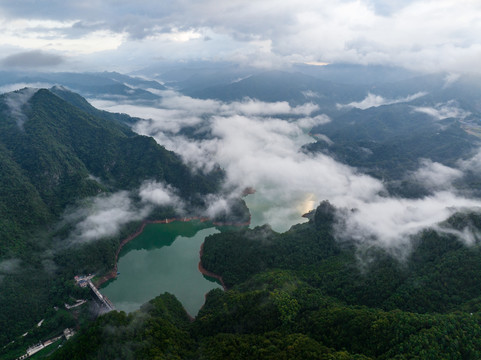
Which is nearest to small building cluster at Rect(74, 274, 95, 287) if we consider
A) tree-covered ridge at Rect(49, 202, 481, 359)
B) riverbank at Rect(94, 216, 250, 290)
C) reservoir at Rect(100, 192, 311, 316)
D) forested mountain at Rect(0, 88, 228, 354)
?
forested mountain at Rect(0, 88, 228, 354)

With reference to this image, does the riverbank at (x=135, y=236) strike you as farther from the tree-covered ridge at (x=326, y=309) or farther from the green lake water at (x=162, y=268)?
the tree-covered ridge at (x=326, y=309)

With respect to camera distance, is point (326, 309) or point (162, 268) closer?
point (326, 309)

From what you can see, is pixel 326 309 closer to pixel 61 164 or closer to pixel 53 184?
pixel 53 184

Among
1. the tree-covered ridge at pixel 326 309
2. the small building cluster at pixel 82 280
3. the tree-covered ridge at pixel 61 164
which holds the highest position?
the tree-covered ridge at pixel 61 164

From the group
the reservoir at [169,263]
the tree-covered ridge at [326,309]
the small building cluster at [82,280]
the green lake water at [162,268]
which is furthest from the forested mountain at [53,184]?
the tree-covered ridge at [326,309]

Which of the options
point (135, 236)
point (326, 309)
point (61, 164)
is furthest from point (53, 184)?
point (326, 309)

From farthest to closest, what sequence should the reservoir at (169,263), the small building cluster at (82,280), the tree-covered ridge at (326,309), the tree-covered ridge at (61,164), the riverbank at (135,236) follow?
the tree-covered ridge at (61,164) → the riverbank at (135,236) → the reservoir at (169,263) → the small building cluster at (82,280) → the tree-covered ridge at (326,309)
